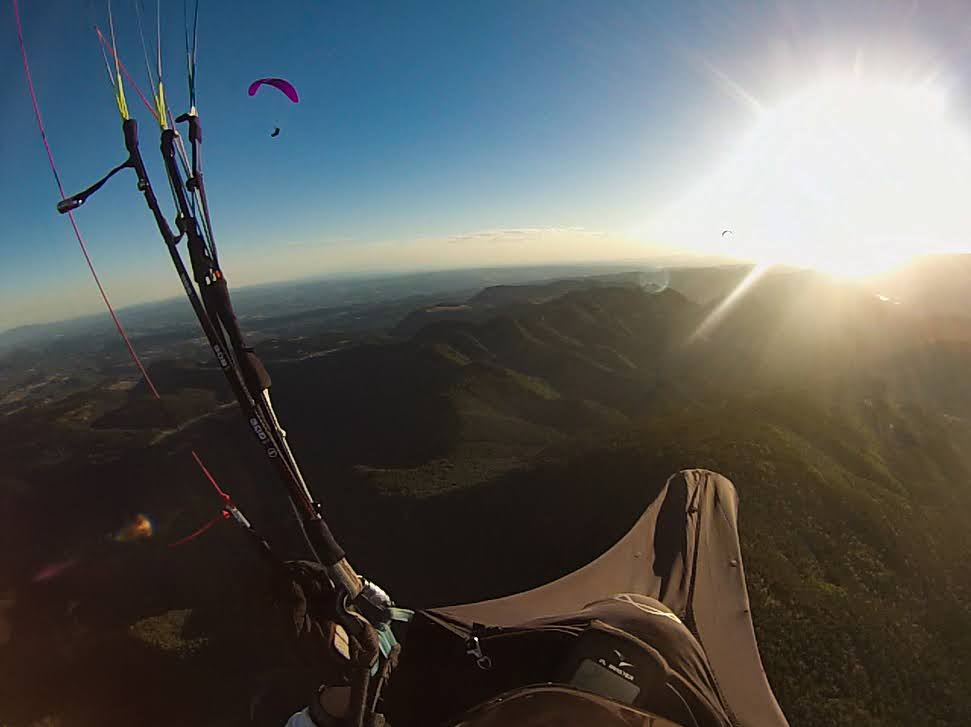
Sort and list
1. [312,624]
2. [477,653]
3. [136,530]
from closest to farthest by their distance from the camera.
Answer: [312,624], [477,653], [136,530]

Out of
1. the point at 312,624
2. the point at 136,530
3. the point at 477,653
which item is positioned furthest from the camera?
the point at 136,530

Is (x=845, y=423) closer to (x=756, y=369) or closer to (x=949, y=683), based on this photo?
(x=949, y=683)

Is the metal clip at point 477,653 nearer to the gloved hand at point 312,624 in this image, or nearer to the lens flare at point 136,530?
the gloved hand at point 312,624

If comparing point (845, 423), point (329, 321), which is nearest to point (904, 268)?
point (845, 423)

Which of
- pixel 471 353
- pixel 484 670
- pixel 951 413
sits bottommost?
pixel 951 413

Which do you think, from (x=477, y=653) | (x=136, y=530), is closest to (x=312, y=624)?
(x=477, y=653)

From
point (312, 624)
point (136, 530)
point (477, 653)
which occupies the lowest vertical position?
point (136, 530)

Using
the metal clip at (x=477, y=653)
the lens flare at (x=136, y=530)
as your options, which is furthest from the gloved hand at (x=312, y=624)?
the lens flare at (x=136, y=530)

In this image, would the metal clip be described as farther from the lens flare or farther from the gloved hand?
the lens flare

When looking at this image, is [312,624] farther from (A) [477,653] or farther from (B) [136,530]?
(B) [136,530]
